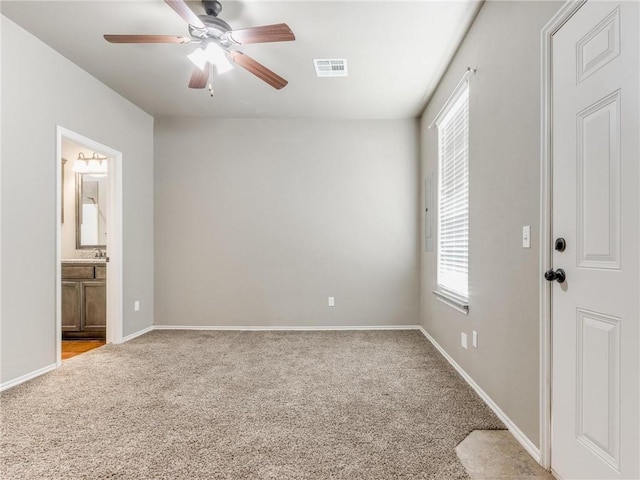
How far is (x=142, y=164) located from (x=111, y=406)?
3.00 meters

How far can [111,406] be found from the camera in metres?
2.23

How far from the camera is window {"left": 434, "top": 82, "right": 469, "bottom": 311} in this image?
2.82 m

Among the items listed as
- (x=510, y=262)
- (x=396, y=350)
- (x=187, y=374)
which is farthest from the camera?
(x=396, y=350)

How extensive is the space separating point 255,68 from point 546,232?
7.45 ft

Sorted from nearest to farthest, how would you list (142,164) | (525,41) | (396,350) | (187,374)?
(525,41) → (187,374) → (396,350) → (142,164)

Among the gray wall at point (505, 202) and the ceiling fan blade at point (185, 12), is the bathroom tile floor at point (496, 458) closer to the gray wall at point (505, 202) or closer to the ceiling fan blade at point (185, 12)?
the gray wall at point (505, 202)

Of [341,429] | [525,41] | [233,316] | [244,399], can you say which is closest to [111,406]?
[244,399]

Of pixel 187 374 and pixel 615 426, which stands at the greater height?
pixel 615 426

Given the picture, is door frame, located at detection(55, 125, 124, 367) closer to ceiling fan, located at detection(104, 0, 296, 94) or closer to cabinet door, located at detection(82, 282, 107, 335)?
cabinet door, located at detection(82, 282, 107, 335)

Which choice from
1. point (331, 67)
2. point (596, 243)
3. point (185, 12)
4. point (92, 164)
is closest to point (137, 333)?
point (92, 164)

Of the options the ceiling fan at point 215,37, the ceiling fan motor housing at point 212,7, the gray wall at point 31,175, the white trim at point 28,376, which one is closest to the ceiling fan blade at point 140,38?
the ceiling fan at point 215,37

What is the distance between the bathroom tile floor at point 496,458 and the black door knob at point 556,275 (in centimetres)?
90

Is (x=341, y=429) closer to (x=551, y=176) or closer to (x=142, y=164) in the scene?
(x=551, y=176)

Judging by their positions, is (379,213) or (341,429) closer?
(341,429)
